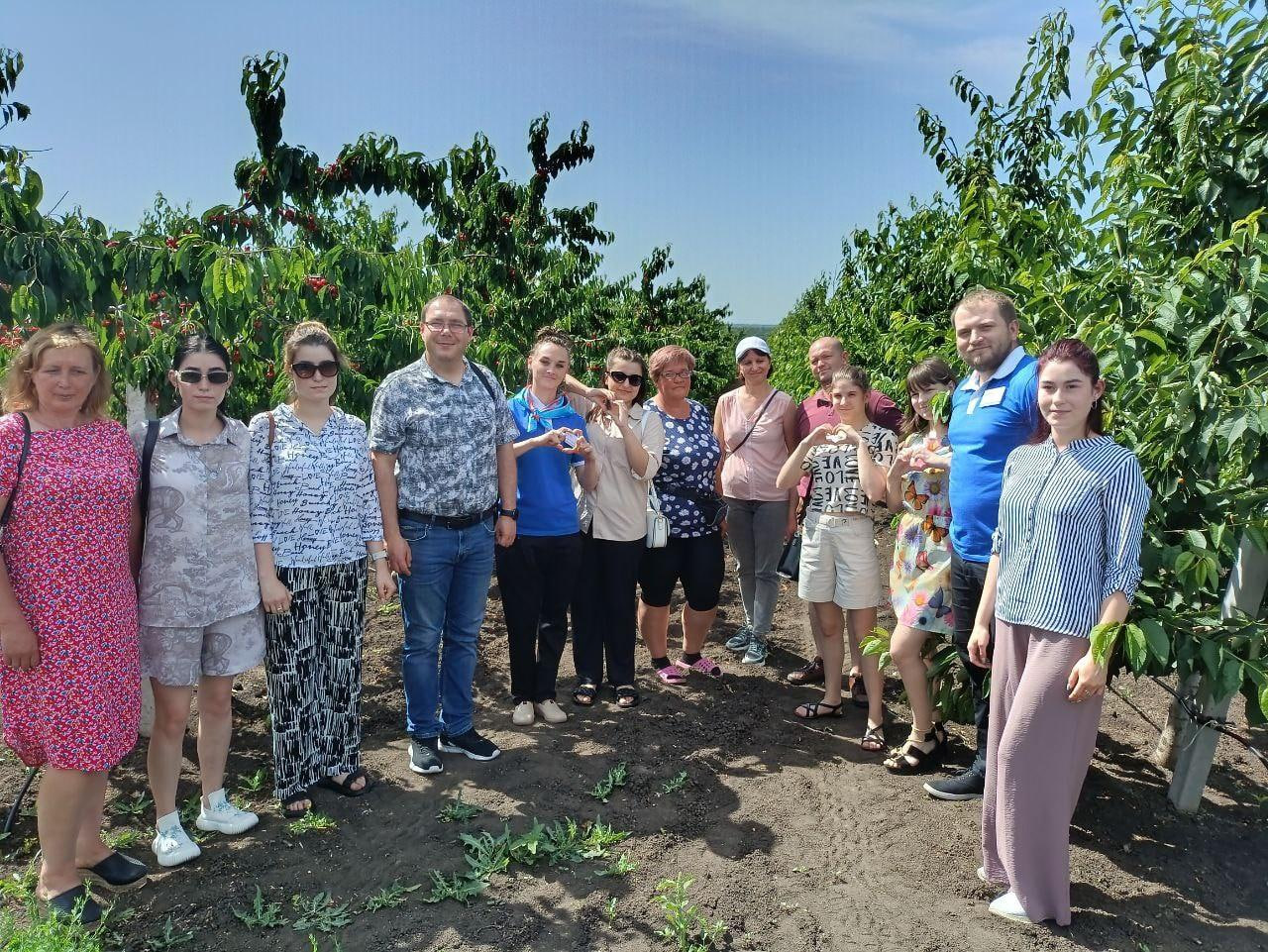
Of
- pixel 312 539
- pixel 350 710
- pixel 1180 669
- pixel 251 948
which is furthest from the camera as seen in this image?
pixel 350 710

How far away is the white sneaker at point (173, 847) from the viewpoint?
3.03m

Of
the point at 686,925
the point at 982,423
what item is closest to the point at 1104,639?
the point at 982,423

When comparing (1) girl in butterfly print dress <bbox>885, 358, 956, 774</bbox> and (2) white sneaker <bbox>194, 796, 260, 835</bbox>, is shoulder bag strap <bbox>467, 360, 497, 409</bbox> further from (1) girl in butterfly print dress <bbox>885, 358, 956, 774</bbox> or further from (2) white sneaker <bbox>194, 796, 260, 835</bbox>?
(2) white sneaker <bbox>194, 796, 260, 835</bbox>

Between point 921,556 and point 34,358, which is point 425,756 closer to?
point 34,358

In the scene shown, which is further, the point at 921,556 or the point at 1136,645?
the point at 921,556

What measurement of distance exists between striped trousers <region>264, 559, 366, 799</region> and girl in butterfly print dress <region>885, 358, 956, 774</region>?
2260 millimetres

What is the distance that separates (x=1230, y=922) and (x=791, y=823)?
1.47m

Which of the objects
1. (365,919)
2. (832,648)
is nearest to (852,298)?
(832,648)

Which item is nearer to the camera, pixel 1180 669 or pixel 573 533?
pixel 1180 669

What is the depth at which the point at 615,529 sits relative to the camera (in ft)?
14.1

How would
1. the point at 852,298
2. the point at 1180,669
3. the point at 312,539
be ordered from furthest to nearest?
the point at 852,298 < the point at 312,539 < the point at 1180,669

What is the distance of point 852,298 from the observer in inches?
568

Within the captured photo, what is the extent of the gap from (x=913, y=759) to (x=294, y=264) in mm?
3503

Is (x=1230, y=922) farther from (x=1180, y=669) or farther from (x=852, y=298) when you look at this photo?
(x=852, y=298)
